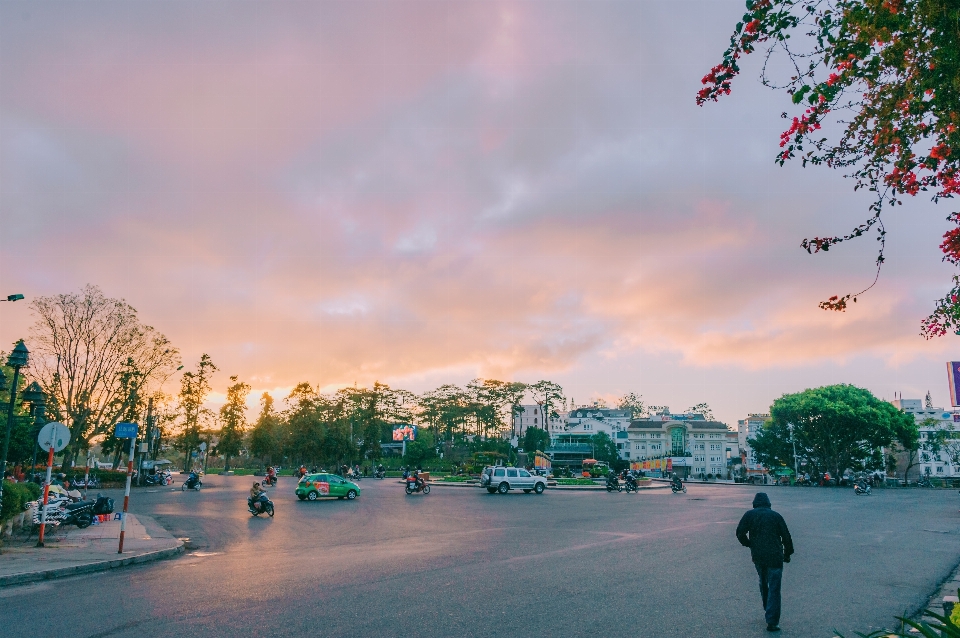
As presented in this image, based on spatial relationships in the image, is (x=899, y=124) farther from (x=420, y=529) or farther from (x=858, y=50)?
(x=420, y=529)

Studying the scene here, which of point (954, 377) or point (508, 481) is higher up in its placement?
point (954, 377)

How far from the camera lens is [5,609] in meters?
7.87

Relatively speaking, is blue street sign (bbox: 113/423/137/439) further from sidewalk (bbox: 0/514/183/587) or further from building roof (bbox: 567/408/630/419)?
building roof (bbox: 567/408/630/419)

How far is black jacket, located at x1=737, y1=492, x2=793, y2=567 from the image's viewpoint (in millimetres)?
7309

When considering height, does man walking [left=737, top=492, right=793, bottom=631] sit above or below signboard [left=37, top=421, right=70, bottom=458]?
below

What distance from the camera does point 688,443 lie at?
352 feet

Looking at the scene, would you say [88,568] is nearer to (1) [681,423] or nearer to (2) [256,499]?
(2) [256,499]

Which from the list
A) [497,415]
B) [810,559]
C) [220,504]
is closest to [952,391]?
[810,559]

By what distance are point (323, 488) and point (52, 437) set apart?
68.1ft

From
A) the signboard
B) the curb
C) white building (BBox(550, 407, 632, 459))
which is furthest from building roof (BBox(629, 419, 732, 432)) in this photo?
the signboard

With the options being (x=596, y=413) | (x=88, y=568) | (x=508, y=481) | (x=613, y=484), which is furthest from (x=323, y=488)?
(x=596, y=413)

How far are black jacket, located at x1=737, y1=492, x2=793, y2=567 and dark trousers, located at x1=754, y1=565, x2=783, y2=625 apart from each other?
0.27 ft

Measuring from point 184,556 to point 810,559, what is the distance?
45.0 feet

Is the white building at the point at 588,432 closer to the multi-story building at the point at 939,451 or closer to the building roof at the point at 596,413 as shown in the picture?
the building roof at the point at 596,413
